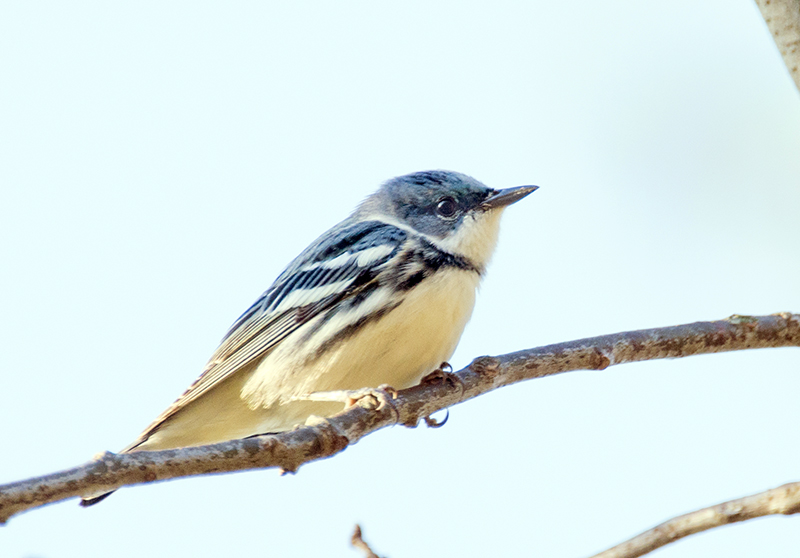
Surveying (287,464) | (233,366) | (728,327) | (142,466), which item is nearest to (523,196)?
(728,327)

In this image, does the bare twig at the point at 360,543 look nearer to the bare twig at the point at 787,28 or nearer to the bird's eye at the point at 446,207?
the bare twig at the point at 787,28

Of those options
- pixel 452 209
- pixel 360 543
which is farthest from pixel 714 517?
pixel 452 209

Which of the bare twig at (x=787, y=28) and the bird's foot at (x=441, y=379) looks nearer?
the bare twig at (x=787, y=28)

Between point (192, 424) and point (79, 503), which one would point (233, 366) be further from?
point (79, 503)

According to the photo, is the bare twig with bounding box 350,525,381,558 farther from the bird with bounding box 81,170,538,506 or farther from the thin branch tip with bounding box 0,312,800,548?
the bird with bounding box 81,170,538,506

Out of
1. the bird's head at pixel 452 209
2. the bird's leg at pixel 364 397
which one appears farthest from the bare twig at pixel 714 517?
the bird's head at pixel 452 209

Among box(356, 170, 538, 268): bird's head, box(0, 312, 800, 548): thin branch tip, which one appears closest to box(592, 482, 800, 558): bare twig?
box(0, 312, 800, 548): thin branch tip
